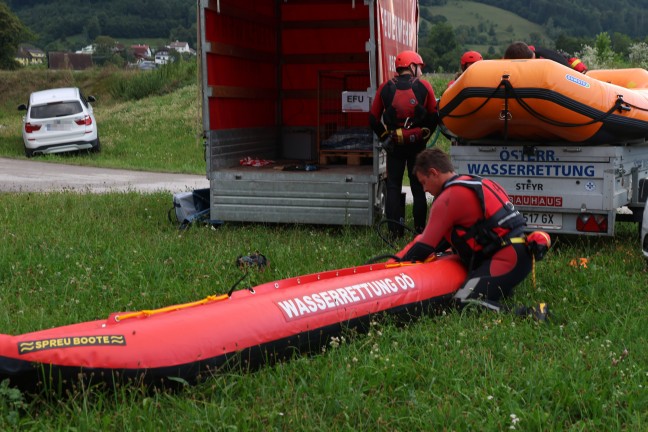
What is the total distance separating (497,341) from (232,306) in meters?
1.61

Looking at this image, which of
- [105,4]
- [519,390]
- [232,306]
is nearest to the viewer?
[519,390]

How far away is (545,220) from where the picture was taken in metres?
8.52

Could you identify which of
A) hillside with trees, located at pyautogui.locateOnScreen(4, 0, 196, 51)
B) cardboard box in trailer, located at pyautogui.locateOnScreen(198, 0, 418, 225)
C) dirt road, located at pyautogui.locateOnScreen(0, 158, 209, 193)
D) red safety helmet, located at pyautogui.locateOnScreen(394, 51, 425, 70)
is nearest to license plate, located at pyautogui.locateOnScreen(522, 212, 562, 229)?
cardboard box in trailer, located at pyautogui.locateOnScreen(198, 0, 418, 225)

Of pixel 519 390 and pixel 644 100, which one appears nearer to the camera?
pixel 519 390

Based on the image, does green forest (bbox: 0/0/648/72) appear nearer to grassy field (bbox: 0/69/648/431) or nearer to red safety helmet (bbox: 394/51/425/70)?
red safety helmet (bbox: 394/51/425/70)

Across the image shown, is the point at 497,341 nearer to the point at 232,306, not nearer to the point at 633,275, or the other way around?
the point at 232,306

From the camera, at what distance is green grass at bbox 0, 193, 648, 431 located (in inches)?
166

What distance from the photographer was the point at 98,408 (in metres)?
4.30

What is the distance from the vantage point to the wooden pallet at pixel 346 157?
11.4m

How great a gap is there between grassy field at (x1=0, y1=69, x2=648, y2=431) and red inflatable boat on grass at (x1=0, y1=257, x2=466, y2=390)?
99mm

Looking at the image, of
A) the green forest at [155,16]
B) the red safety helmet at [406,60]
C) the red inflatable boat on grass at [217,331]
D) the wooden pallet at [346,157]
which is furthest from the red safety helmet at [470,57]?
the green forest at [155,16]

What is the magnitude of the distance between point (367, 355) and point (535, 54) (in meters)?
5.75

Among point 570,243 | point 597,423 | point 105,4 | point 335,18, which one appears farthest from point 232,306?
point 105,4

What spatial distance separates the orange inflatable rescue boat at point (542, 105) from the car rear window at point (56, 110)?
602 inches
